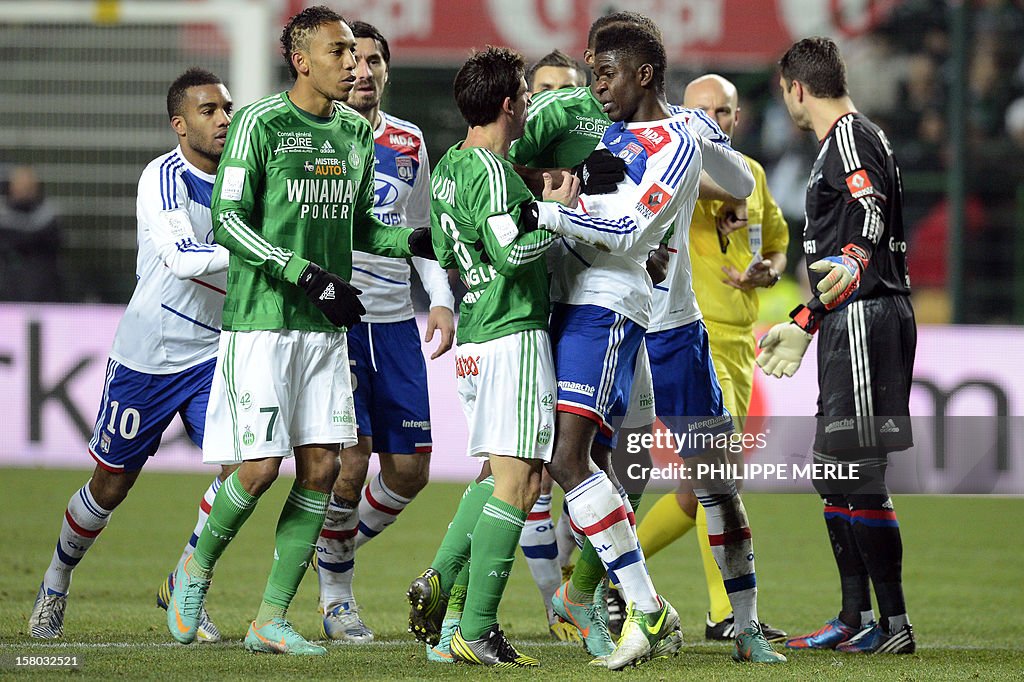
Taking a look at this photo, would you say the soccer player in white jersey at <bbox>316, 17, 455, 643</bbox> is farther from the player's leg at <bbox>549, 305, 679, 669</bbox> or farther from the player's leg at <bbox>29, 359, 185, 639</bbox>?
the player's leg at <bbox>549, 305, 679, 669</bbox>

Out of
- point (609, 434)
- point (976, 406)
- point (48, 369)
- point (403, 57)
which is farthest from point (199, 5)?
point (609, 434)

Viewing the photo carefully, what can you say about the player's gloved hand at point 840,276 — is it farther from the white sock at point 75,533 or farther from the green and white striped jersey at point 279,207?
the white sock at point 75,533

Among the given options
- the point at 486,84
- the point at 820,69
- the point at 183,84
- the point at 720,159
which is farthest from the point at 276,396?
the point at 820,69

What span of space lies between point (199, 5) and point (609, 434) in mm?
10125

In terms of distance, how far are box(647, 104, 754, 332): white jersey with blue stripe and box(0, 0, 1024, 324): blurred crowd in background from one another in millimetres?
7757

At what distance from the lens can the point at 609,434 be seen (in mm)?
5113

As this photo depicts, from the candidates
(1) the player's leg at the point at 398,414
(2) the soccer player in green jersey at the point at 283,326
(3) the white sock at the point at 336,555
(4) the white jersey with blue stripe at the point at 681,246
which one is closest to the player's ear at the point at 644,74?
(4) the white jersey with blue stripe at the point at 681,246

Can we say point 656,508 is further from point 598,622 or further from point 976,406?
point 976,406

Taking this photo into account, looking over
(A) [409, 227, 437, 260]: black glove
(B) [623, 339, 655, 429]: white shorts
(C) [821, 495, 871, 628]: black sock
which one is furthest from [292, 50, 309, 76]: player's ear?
(C) [821, 495, 871, 628]: black sock

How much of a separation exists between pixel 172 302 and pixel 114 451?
612 mm

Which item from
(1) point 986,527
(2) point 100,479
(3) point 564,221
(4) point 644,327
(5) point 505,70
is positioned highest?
(5) point 505,70

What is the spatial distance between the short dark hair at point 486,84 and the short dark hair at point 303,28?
0.60 m

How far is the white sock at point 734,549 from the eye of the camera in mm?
5188

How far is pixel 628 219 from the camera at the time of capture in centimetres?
474
